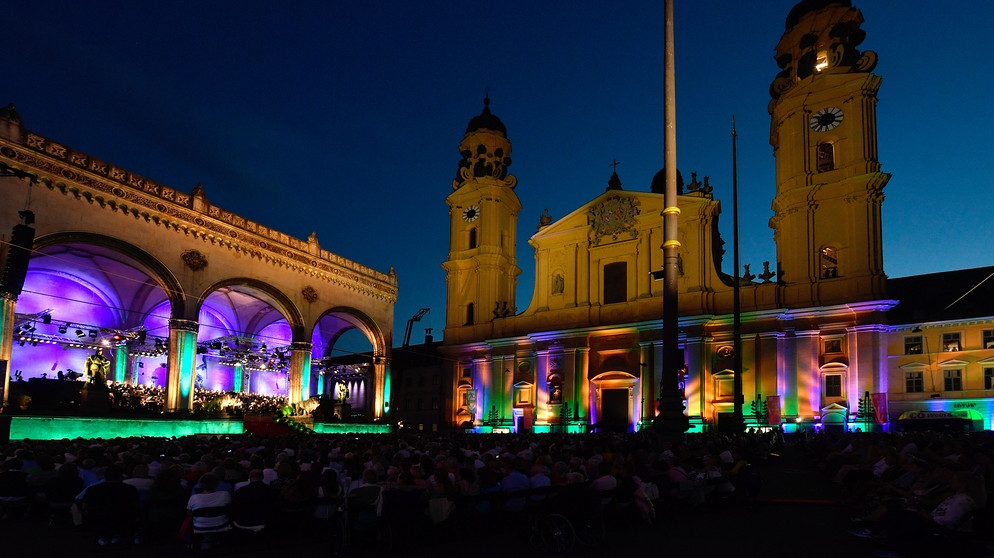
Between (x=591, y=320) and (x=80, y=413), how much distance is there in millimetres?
26686

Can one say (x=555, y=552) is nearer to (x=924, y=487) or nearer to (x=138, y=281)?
(x=924, y=487)

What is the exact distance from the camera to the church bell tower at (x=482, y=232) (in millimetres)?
47250

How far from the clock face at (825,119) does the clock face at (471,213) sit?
21.8 meters

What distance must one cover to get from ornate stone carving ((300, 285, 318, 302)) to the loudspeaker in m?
15.1

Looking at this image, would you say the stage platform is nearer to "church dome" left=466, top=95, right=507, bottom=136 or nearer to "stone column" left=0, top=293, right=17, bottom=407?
"stone column" left=0, top=293, right=17, bottom=407

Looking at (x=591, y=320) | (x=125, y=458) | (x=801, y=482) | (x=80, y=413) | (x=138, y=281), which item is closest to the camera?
(x=125, y=458)

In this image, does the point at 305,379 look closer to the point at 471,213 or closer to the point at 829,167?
the point at 471,213

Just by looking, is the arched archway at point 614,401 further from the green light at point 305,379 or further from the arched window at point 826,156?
the green light at point 305,379

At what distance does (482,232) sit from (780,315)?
66.5 ft

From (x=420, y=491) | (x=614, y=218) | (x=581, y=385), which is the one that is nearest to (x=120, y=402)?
(x=581, y=385)

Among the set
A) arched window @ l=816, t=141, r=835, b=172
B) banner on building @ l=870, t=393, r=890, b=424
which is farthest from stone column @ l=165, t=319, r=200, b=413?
arched window @ l=816, t=141, r=835, b=172

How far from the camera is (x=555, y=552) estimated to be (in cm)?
821

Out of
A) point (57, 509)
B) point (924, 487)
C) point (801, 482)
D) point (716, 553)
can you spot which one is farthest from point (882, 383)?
point (57, 509)

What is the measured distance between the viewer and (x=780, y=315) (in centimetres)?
3588
